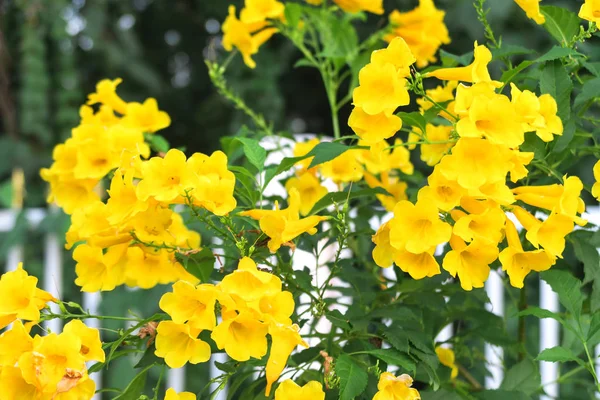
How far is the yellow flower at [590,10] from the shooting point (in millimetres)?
797

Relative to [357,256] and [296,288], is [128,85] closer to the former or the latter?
[357,256]

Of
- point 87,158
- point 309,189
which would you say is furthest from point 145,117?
point 309,189

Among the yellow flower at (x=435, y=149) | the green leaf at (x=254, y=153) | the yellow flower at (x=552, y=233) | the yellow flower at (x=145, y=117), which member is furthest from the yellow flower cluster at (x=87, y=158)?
the yellow flower at (x=552, y=233)

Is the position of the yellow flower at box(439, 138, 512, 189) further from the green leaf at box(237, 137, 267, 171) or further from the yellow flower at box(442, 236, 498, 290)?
the green leaf at box(237, 137, 267, 171)

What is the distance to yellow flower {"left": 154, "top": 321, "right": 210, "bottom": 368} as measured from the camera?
2.41ft

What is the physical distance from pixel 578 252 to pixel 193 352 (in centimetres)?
45

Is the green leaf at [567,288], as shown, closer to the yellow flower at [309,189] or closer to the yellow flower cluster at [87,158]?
the yellow flower at [309,189]

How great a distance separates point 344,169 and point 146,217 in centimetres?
28

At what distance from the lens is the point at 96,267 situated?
87cm

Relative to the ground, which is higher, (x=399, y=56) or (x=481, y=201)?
(x=399, y=56)

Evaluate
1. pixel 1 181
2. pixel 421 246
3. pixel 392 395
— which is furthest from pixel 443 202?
pixel 1 181

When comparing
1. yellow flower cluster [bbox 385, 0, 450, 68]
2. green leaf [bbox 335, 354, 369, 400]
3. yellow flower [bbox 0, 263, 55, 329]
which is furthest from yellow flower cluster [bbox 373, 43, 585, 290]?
yellow flower cluster [bbox 385, 0, 450, 68]

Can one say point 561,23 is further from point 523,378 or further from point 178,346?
point 178,346

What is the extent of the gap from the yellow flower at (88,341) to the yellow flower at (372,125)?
1.02ft
